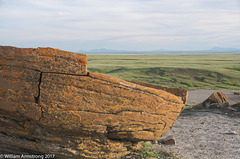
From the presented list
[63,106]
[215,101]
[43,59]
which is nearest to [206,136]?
[215,101]

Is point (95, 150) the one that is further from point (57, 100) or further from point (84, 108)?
point (57, 100)

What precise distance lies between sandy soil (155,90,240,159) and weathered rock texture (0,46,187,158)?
3422 mm

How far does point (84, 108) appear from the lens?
721 cm

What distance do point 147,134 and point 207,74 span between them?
4056cm

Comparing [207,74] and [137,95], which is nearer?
[137,95]

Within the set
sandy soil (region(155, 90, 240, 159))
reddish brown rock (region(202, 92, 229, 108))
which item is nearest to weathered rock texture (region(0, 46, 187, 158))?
sandy soil (region(155, 90, 240, 159))

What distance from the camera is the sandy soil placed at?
10.1m

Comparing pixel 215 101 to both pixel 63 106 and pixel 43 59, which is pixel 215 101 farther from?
pixel 43 59

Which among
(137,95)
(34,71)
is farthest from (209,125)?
(34,71)

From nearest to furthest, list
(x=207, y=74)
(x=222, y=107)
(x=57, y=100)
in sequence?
(x=57, y=100) < (x=222, y=107) < (x=207, y=74)

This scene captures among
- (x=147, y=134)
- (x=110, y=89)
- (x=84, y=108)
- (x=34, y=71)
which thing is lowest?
(x=147, y=134)

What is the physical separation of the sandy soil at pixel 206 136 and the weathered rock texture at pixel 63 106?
342cm

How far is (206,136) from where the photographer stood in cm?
1259

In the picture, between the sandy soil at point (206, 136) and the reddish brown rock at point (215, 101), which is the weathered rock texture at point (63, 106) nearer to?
the sandy soil at point (206, 136)
